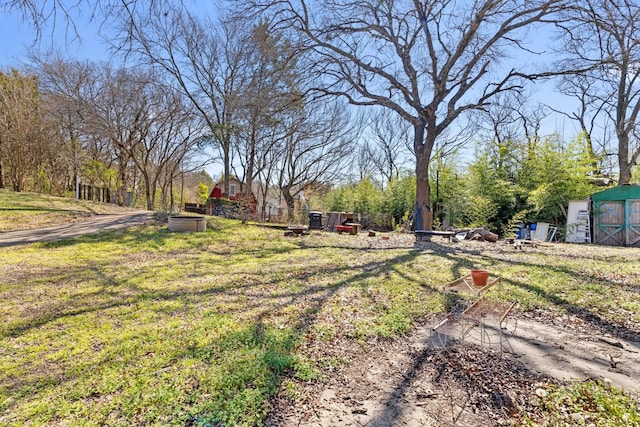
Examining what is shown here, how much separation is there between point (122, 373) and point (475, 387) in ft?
8.10

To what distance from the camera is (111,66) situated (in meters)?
15.2

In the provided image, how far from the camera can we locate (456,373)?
7.45 feet

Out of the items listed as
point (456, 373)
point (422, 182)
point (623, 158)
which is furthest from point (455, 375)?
point (623, 158)

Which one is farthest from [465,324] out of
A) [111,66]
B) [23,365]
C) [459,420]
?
[111,66]

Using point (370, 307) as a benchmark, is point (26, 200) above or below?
above

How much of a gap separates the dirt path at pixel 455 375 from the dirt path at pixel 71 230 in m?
8.23

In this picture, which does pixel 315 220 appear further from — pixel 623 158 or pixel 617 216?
pixel 623 158

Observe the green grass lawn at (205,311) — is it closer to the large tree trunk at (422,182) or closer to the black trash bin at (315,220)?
the large tree trunk at (422,182)

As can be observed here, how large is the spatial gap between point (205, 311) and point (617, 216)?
41.7ft

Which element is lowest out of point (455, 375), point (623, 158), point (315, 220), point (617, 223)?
point (455, 375)

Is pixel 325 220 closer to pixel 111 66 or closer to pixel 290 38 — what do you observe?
pixel 290 38

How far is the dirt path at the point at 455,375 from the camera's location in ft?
6.01

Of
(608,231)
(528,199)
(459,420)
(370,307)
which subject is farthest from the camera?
(528,199)

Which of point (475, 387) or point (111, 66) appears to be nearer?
point (475, 387)
